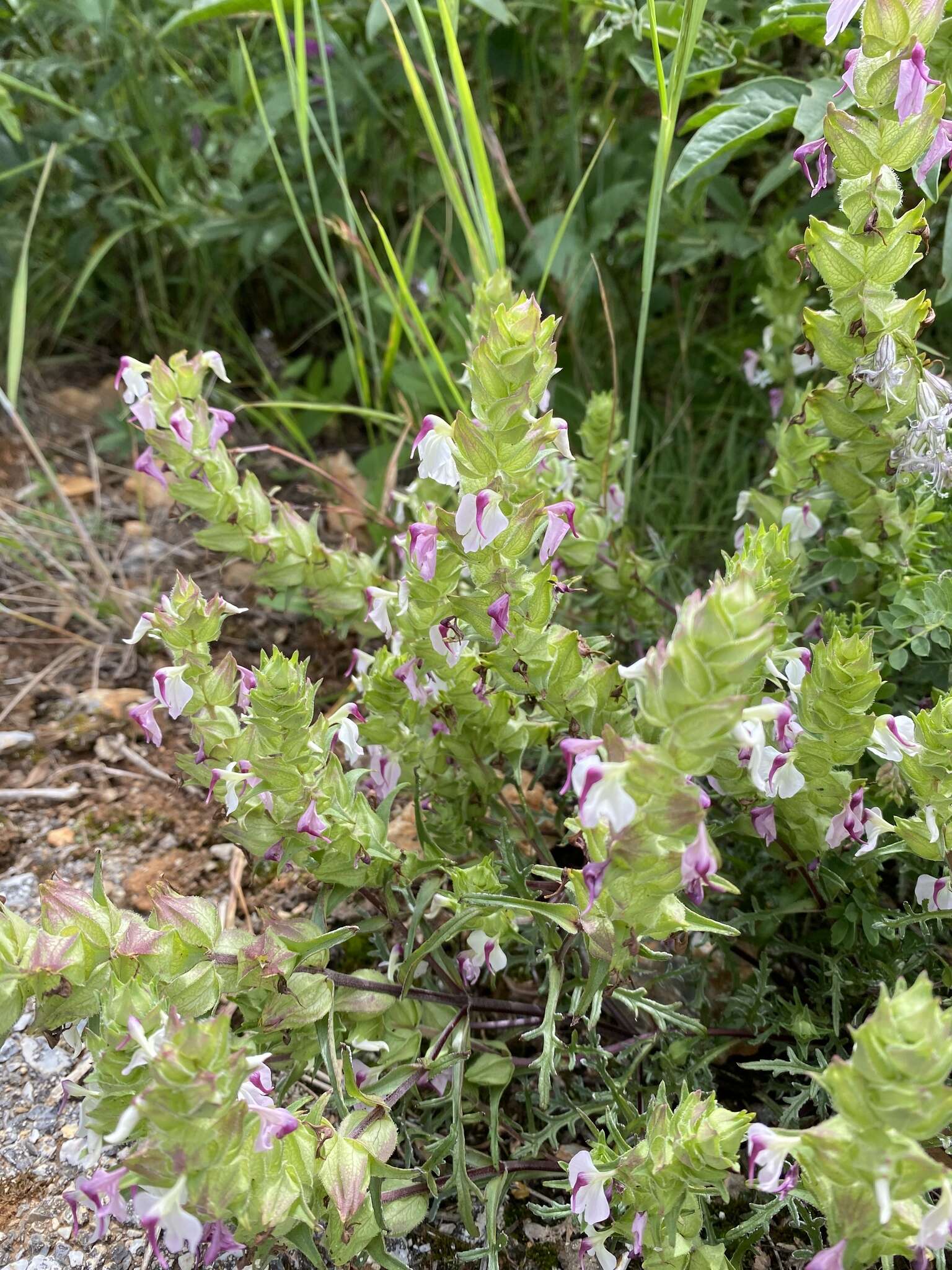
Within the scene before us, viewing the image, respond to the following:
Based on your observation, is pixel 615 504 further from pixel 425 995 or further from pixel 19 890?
pixel 19 890

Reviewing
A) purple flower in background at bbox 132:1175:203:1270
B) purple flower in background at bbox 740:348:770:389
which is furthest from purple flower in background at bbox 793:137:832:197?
purple flower in background at bbox 132:1175:203:1270

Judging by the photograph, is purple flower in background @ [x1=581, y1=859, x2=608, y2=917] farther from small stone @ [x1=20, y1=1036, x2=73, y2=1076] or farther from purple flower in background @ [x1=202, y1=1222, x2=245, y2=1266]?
small stone @ [x1=20, y1=1036, x2=73, y2=1076]

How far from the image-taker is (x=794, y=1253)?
129cm

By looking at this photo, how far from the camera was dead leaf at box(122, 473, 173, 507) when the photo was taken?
2771mm

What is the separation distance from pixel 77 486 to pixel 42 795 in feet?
3.38

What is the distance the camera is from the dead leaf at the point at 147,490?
9.09 feet

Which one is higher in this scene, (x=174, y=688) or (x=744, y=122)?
(x=744, y=122)

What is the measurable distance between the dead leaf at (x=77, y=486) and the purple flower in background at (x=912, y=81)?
80.4 inches

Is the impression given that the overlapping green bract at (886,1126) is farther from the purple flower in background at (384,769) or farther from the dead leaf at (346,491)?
the dead leaf at (346,491)

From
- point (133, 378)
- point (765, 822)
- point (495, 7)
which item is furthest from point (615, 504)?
point (495, 7)

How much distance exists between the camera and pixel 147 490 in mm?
2805

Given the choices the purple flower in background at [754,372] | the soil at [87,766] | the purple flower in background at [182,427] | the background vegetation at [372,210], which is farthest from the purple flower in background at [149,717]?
the purple flower in background at [754,372]

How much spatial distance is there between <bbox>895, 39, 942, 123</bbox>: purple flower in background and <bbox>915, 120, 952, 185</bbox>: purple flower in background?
2.6 inches

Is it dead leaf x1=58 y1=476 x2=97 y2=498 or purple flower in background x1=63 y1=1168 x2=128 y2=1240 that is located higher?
purple flower in background x1=63 y1=1168 x2=128 y2=1240
